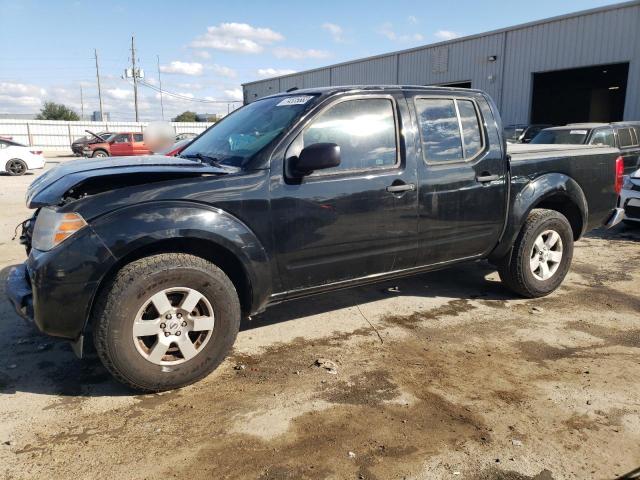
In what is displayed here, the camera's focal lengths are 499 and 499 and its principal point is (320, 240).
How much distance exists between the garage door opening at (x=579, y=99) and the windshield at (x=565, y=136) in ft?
47.7

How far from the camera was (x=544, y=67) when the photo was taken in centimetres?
2058

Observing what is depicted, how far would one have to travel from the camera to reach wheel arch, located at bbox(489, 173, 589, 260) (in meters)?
4.54

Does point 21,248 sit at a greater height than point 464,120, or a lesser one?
lesser

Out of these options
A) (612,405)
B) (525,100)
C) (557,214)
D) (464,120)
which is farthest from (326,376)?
(525,100)

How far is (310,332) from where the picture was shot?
410 centimetres

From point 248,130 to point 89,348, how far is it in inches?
80.1

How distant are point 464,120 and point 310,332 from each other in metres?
2.23

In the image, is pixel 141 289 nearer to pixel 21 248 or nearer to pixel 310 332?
pixel 310 332

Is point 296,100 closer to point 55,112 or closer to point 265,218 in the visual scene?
point 265,218

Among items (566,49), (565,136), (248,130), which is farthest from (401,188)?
(566,49)

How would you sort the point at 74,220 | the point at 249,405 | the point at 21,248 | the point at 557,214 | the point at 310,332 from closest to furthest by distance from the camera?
1. the point at 74,220
2. the point at 249,405
3. the point at 310,332
4. the point at 557,214
5. the point at 21,248

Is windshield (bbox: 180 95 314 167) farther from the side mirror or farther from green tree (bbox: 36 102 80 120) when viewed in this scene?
green tree (bbox: 36 102 80 120)

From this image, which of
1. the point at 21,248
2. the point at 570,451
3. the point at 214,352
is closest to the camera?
the point at 570,451

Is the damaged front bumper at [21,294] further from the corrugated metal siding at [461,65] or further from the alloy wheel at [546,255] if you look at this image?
the corrugated metal siding at [461,65]
